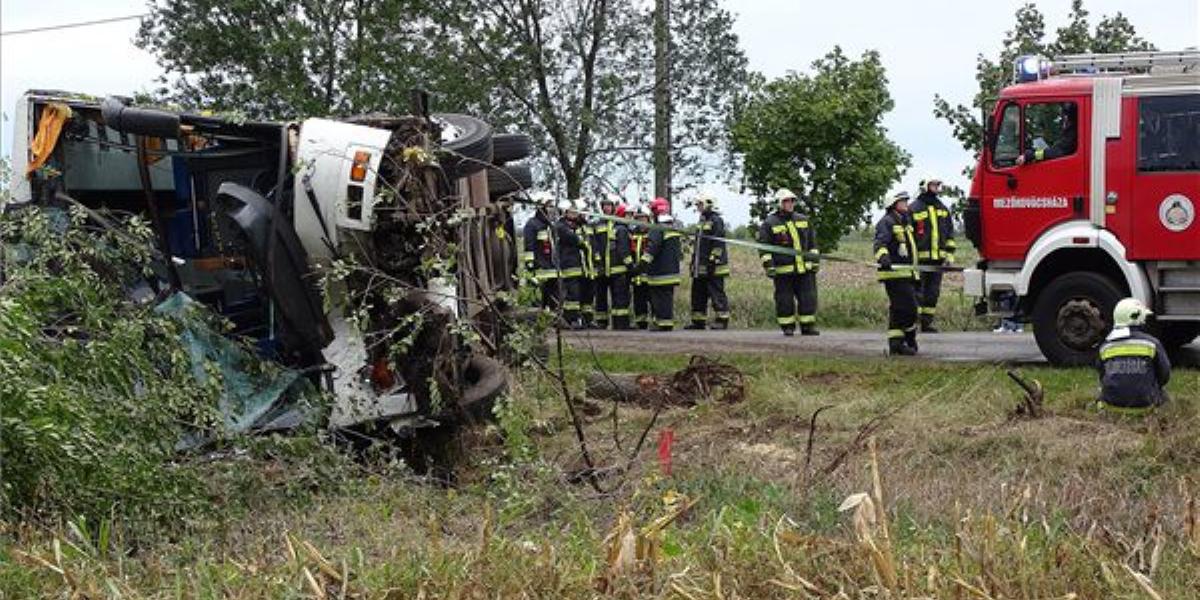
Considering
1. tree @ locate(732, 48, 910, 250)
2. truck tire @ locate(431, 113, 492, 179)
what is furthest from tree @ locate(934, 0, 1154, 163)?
truck tire @ locate(431, 113, 492, 179)

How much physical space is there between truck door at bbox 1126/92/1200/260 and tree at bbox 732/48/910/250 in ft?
20.4

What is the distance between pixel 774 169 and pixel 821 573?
1409cm

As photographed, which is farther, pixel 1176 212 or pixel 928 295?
pixel 928 295

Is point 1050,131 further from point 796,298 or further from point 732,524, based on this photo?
point 732,524

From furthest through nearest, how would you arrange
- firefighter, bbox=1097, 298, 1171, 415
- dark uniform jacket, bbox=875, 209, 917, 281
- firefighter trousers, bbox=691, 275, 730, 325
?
firefighter trousers, bbox=691, 275, 730, 325
dark uniform jacket, bbox=875, 209, 917, 281
firefighter, bbox=1097, 298, 1171, 415

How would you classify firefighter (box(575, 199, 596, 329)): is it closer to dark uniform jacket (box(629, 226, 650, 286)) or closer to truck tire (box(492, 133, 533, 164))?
dark uniform jacket (box(629, 226, 650, 286))

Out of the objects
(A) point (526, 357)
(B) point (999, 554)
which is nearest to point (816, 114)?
(A) point (526, 357)

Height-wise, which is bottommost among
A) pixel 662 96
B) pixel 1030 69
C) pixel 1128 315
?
pixel 1128 315

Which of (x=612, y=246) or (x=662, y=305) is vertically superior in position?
(x=612, y=246)

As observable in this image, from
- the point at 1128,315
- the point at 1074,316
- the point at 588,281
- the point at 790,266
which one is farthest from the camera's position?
the point at 588,281

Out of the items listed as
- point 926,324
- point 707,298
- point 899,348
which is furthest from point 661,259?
point 899,348

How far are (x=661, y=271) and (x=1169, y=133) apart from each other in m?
7.18

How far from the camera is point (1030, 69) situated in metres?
12.9

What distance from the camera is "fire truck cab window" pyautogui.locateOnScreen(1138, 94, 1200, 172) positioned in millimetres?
11930
